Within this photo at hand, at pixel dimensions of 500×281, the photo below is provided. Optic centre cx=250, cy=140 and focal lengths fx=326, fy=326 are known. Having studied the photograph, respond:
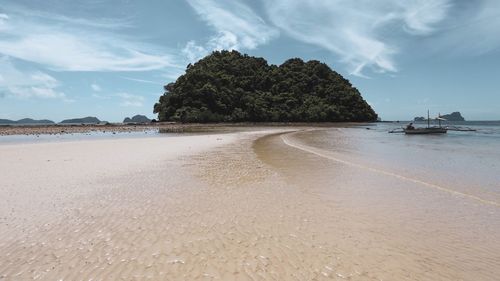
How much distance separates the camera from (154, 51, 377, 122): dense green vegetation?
331 feet

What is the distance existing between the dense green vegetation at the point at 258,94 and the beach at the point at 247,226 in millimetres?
84286

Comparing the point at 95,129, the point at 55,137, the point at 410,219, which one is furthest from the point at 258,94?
the point at 410,219

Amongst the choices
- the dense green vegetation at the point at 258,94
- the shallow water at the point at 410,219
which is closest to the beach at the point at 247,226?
the shallow water at the point at 410,219

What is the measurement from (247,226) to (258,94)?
118962 mm

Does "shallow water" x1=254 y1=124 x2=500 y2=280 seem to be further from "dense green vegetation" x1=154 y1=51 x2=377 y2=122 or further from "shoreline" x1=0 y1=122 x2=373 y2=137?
"dense green vegetation" x1=154 y1=51 x2=377 y2=122

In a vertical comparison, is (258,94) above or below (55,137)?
above

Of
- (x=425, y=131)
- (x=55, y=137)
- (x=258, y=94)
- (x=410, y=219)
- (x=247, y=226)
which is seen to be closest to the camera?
(x=247, y=226)

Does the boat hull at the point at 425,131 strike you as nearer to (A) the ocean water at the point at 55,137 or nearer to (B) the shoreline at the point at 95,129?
(B) the shoreline at the point at 95,129

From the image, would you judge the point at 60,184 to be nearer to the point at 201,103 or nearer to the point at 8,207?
the point at 8,207

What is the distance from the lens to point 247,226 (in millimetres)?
7387

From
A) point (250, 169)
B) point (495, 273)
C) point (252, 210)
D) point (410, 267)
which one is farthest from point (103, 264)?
point (250, 169)

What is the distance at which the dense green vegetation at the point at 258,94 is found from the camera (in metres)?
101

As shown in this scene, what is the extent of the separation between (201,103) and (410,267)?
317ft

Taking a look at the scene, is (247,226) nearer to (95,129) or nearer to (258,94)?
(95,129)
